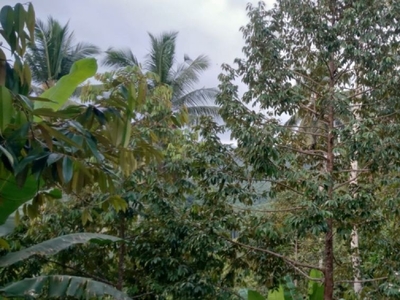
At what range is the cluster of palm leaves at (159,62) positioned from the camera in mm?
10281

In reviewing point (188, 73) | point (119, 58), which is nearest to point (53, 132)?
point (119, 58)

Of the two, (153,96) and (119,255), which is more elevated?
(153,96)

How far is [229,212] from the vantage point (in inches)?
195

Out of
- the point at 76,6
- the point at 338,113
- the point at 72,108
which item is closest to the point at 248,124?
the point at 338,113

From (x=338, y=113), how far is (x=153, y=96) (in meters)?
1.90

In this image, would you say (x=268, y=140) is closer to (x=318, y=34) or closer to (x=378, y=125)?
(x=378, y=125)

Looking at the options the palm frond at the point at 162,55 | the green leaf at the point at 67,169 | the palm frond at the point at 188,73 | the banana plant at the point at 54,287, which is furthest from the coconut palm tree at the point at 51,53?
the green leaf at the point at 67,169

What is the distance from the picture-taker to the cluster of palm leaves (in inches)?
405

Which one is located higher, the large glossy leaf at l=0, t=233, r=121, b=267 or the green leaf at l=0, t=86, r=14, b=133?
the green leaf at l=0, t=86, r=14, b=133

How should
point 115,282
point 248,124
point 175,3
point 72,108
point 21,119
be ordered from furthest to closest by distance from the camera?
point 115,282, point 248,124, point 175,3, point 72,108, point 21,119

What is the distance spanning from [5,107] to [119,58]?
9.96m

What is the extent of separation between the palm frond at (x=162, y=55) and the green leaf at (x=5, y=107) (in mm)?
10126

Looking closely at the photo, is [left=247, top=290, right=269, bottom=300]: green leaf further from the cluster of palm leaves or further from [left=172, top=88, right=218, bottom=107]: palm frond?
[left=172, top=88, right=218, bottom=107]: palm frond

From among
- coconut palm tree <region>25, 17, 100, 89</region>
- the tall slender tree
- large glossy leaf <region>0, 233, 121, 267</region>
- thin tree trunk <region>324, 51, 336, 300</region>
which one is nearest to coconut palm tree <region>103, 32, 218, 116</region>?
coconut palm tree <region>25, 17, 100, 89</region>
